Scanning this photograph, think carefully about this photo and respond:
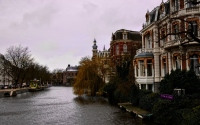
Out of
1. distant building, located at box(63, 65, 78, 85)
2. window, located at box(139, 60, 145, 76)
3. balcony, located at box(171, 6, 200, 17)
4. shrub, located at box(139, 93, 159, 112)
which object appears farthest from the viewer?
distant building, located at box(63, 65, 78, 85)

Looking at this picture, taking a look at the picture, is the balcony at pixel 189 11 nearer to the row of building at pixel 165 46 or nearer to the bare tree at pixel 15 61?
the row of building at pixel 165 46

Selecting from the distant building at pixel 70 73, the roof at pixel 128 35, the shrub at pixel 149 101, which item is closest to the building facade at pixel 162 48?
the shrub at pixel 149 101

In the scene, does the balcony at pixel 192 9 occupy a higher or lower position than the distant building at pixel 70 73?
higher

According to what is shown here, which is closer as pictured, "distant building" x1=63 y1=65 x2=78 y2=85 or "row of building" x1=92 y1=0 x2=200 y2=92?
"row of building" x1=92 y1=0 x2=200 y2=92

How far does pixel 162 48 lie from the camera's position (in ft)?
96.1

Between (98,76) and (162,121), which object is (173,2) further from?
(98,76)

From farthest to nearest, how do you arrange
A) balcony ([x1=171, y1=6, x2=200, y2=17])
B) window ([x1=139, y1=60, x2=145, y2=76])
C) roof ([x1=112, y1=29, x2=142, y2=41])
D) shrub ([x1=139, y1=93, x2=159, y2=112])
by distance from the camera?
roof ([x1=112, y1=29, x2=142, y2=41]), window ([x1=139, y1=60, x2=145, y2=76]), balcony ([x1=171, y1=6, x2=200, y2=17]), shrub ([x1=139, y1=93, x2=159, y2=112])

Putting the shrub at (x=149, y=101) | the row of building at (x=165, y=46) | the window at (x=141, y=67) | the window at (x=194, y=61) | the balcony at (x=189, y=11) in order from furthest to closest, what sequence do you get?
the window at (x=141, y=67) → the window at (x=194, y=61) → the row of building at (x=165, y=46) → the balcony at (x=189, y=11) → the shrub at (x=149, y=101)

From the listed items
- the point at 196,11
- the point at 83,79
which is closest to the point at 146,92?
the point at 196,11

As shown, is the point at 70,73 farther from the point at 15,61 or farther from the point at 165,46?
the point at 165,46

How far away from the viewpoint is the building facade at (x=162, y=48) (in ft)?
80.8

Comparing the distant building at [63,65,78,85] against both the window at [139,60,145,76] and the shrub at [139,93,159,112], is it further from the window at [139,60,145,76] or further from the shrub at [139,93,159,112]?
the shrub at [139,93,159,112]

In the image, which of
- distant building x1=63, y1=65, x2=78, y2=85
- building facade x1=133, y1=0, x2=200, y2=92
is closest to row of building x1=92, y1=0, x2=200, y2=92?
building facade x1=133, y1=0, x2=200, y2=92

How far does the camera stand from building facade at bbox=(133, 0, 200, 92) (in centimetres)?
2462
